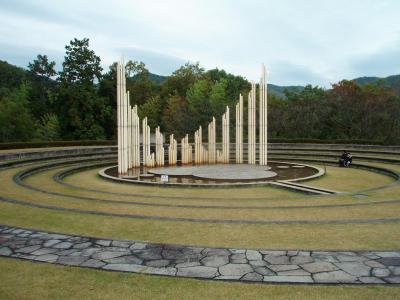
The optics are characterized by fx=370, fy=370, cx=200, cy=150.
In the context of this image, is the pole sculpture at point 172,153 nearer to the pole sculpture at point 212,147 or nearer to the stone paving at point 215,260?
the pole sculpture at point 212,147

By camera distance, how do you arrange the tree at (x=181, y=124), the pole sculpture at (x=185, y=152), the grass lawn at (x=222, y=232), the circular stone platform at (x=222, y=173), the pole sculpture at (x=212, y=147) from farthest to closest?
1. the tree at (x=181, y=124)
2. the pole sculpture at (x=212, y=147)
3. the pole sculpture at (x=185, y=152)
4. the circular stone platform at (x=222, y=173)
5. the grass lawn at (x=222, y=232)

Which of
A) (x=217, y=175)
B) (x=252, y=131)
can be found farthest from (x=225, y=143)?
(x=217, y=175)

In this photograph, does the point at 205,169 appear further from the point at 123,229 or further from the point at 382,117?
the point at 382,117

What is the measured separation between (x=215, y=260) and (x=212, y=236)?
145 cm

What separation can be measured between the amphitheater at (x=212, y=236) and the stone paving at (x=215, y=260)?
0.02 m

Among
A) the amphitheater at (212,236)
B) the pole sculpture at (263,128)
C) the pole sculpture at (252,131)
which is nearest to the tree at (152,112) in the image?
the pole sculpture at (252,131)

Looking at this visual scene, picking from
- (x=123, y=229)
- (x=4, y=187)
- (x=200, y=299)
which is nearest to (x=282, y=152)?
(x=4, y=187)

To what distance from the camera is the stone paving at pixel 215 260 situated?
5926 millimetres

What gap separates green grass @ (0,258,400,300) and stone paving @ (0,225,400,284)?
24cm

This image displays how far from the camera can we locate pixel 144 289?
5500 millimetres

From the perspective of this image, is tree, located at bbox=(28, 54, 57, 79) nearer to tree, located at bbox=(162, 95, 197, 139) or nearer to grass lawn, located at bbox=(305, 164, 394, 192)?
tree, located at bbox=(162, 95, 197, 139)

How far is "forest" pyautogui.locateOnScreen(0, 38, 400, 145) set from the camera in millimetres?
39406

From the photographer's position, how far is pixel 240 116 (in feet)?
88.4

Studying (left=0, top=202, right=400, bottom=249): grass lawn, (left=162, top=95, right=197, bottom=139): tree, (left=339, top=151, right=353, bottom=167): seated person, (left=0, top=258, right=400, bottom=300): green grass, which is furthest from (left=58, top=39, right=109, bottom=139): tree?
(left=0, top=258, right=400, bottom=300): green grass
